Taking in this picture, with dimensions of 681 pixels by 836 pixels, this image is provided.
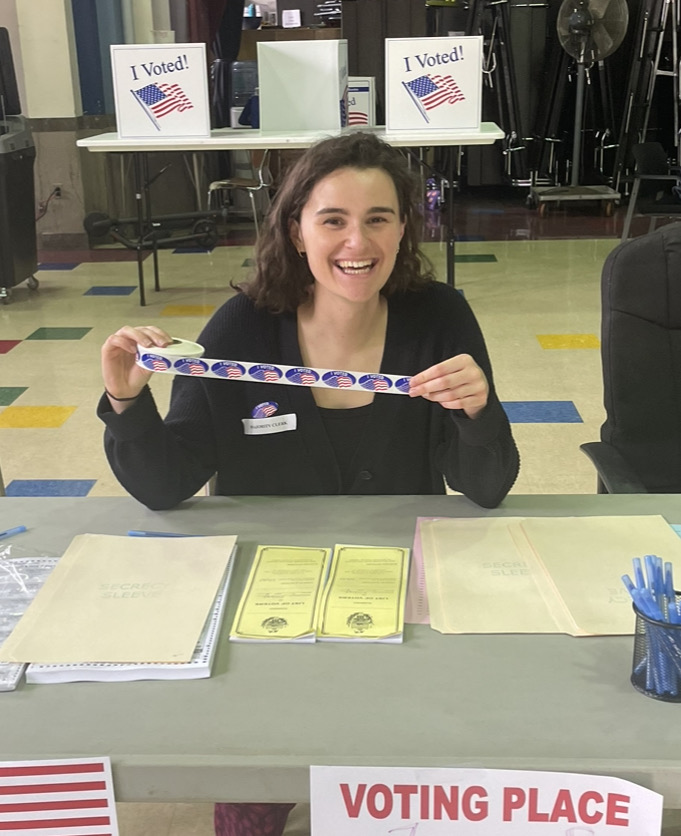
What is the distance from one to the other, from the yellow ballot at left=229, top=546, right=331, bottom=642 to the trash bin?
14.0ft

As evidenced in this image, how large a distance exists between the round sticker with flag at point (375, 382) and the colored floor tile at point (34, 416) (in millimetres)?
2485

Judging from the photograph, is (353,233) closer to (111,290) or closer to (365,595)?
(365,595)

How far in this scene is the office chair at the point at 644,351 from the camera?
1.76 m

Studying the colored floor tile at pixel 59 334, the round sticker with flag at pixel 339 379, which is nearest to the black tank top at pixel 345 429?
the round sticker with flag at pixel 339 379

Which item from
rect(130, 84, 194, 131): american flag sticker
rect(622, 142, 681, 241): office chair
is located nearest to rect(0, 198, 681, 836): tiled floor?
rect(622, 142, 681, 241): office chair

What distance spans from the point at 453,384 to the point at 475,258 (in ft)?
16.5

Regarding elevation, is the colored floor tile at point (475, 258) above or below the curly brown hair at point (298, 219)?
below

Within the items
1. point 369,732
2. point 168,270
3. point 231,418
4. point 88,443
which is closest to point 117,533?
point 231,418

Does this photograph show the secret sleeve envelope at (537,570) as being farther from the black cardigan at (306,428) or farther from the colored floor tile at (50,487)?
the colored floor tile at (50,487)

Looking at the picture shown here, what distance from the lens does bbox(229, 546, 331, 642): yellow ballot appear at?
1021 millimetres

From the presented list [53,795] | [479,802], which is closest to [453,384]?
[479,802]

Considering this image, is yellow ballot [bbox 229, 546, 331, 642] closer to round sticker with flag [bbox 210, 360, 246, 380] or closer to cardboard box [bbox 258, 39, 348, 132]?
round sticker with flag [bbox 210, 360, 246, 380]

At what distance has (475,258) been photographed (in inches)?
242

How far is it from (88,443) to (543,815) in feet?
8.89
